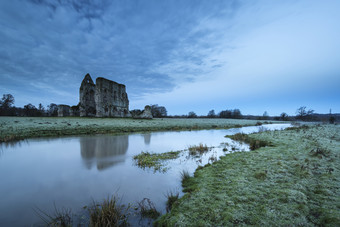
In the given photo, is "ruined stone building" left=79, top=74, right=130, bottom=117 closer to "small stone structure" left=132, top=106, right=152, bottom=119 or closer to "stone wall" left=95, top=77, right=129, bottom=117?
"stone wall" left=95, top=77, right=129, bottom=117

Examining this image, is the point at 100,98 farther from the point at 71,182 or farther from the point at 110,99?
the point at 71,182

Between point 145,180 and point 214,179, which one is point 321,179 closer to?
point 214,179

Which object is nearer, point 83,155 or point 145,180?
point 145,180

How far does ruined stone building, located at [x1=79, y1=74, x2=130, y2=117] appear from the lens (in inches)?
1570

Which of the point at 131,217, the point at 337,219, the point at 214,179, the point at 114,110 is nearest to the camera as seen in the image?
the point at 337,219

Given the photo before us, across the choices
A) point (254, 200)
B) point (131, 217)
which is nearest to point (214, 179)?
point (254, 200)

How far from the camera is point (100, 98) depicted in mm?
39688

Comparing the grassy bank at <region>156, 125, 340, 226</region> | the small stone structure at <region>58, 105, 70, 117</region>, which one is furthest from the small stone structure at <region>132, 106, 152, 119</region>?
the grassy bank at <region>156, 125, 340, 226</region>

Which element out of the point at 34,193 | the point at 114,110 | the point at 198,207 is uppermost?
the point at 114,110

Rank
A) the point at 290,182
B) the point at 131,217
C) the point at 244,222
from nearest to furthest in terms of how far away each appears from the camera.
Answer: the point at 244,222, the point at 131,217, the point at 290,182

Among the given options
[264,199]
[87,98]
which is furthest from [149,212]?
[87,98]

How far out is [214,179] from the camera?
552 centimetres

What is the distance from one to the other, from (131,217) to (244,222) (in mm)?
2863

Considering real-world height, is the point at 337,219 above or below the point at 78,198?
above
